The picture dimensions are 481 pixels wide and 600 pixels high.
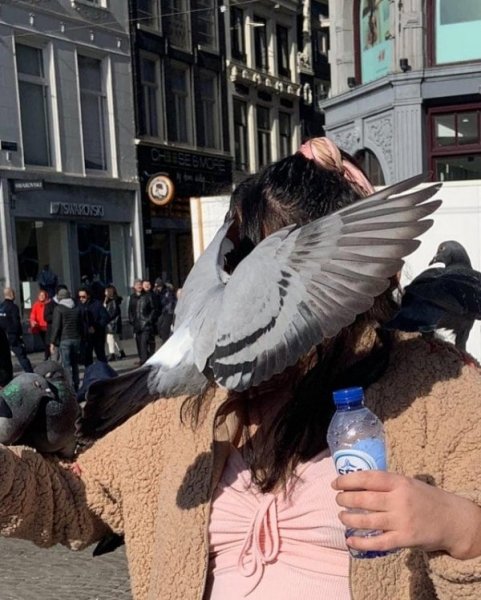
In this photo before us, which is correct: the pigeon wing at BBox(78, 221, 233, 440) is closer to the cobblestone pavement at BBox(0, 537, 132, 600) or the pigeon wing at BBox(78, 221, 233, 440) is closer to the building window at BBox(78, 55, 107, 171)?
the cobblestone pavement at BBox(0, 537, 132, 600)

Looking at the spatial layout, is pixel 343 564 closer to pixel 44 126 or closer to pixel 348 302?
pixel 348 302

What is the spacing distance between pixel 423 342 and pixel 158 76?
66.5ft

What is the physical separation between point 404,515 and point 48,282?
52.9 feet

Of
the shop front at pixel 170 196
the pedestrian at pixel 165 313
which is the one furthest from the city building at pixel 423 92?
the shop front at pixel 170 196

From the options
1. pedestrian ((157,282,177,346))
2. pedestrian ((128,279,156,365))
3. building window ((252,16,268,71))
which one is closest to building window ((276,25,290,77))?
building window ((252,16,268,71))

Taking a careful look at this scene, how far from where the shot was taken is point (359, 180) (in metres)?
1.52

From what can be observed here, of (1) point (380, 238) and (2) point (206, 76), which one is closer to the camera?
(1) point (380, 238)

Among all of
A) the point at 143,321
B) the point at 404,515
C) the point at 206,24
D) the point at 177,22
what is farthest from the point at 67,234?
the point at 404,515

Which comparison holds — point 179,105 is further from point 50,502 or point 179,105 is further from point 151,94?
point 50,502

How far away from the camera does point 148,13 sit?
66.3ft

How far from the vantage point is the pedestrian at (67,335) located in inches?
413

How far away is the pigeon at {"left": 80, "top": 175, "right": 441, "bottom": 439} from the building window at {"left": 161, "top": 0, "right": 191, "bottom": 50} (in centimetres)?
2061

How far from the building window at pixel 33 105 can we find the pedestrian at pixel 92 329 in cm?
645

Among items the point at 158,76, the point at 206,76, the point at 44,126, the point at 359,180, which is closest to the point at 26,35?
the point at 44,126
